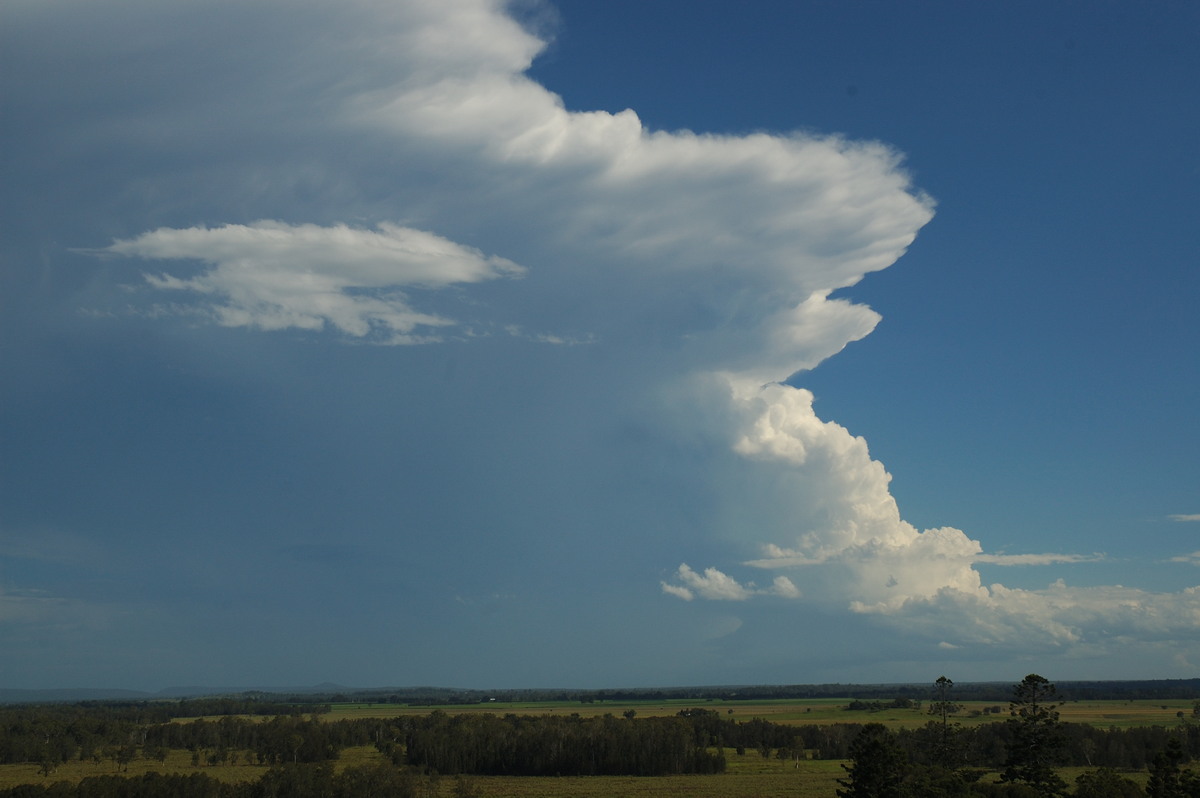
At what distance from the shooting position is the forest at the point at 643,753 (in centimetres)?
→ 7006

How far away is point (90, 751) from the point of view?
188875 mm

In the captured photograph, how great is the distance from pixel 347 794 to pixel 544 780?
50.5 m

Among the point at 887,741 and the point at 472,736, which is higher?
the point at 887,741

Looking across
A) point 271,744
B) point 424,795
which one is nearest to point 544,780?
point 424,795

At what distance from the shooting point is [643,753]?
6211 inches

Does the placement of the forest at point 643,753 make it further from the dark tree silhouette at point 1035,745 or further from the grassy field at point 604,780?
the grassy field at point 604,780

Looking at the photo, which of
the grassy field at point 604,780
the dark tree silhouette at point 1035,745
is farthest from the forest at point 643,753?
the grassy field at point 604,780

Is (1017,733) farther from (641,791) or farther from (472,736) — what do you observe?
(472,736)

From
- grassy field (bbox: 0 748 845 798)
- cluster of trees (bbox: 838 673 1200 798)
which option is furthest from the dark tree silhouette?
grassy field (bbox: 0 748 845 798)

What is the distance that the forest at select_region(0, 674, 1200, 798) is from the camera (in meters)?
Result: 70.1

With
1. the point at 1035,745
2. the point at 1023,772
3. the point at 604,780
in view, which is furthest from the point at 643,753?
the point at 1035,745

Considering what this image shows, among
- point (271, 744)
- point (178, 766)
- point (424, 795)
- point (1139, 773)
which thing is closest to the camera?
point (424, 795)

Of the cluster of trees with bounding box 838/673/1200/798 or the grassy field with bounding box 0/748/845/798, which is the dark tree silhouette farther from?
the grassy field with bounding box 0/748/845/798

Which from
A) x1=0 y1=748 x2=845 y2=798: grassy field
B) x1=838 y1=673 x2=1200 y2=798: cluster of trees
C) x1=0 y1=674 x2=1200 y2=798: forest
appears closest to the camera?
x1=838 y1=673 x2=1200 y2=798: cluster of trees
